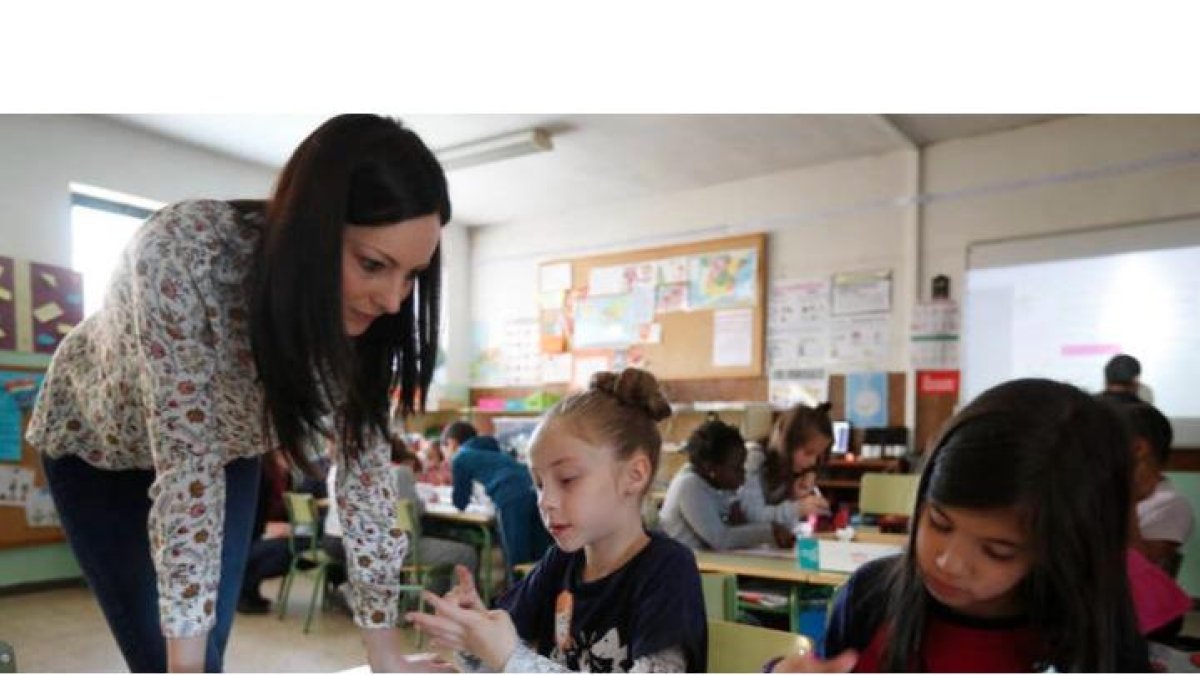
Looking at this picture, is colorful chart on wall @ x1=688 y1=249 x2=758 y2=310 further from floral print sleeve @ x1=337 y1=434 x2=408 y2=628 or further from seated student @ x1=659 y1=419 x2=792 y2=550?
floral print sleeve @ x1=337 y1=434 x2=408 y2=628

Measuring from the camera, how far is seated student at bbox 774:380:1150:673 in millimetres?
779

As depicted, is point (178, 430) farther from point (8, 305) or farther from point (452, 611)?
point (8, 305)

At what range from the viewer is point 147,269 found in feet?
2.66

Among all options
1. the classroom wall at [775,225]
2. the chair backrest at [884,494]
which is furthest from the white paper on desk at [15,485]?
the chair backrest at [884,494]

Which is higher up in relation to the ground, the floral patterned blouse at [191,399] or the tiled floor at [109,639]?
the floral patterned blouse at [191,399]

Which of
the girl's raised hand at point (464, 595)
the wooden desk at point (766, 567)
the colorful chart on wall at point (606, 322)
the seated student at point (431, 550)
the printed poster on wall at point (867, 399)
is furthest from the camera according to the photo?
the colorful chart on wall at point (606, 322)

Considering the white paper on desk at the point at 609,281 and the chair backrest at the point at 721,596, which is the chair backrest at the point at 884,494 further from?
the white paper on desk at the point at 609,281

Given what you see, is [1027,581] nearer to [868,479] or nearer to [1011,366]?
[868,479]

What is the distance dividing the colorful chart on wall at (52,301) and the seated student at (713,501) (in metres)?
3.59

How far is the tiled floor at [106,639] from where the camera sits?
2934mm

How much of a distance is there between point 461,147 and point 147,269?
14.5ft

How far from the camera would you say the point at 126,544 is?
3.47ft
